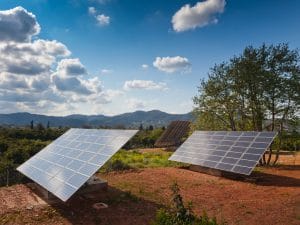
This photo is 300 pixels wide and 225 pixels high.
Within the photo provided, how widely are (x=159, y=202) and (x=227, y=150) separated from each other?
802 cm

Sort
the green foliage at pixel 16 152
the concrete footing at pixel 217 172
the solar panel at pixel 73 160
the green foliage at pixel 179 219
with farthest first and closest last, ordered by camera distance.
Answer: the green foliage at pixel 16 152 → the concrete footing at pixel 217 172 → the solar panel at pixel 73 160 → the green foliage at pixel 179 219

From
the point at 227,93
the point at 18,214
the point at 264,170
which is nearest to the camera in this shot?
the point at 18,214

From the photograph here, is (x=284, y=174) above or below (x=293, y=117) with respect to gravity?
→ below

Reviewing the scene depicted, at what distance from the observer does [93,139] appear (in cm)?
1555

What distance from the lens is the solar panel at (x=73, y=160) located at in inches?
438

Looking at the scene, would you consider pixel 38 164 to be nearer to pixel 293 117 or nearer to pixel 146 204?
pixel 146 204

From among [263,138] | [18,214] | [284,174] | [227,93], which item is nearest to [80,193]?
[18,214]

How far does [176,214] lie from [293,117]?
18061 mm

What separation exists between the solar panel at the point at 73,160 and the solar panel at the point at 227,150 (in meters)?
6.55

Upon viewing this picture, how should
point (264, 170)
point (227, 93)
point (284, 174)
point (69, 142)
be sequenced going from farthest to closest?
1. point (227, 93)
2. point (264, 170)
3. point (284, 174)
4. point (69, 142)

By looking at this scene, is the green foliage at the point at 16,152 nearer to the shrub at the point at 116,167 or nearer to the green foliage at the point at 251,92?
the shrub at the point at 116,167

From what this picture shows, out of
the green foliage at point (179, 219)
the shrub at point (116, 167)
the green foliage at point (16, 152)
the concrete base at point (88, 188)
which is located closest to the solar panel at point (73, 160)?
the concrete base at point (88, 188)

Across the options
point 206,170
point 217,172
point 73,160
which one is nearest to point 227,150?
point 217,172

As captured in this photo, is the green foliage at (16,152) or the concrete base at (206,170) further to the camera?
the concrete base at (206,170)
